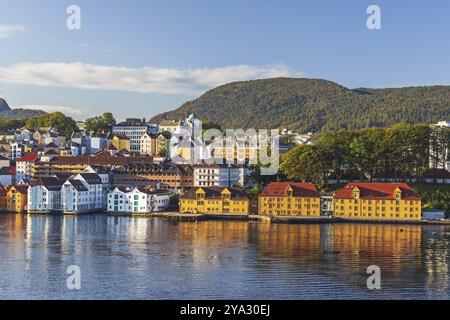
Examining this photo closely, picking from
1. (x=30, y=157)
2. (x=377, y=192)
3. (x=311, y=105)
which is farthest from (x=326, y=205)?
(x=311, y=105)

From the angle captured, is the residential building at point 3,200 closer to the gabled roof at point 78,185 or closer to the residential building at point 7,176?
the gabled roof at point 78,185

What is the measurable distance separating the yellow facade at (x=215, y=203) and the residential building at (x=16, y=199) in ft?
23.9

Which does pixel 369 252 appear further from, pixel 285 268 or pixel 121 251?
pixel 121 251

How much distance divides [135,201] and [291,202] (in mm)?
Result: 6712

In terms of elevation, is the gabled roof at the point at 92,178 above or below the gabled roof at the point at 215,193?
above

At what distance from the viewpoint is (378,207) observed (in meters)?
28.5

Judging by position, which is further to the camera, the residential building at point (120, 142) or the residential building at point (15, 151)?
the residential building at point (120, 142)

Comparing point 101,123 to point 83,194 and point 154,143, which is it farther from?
point 83,194

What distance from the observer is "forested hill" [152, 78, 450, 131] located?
6419 cm

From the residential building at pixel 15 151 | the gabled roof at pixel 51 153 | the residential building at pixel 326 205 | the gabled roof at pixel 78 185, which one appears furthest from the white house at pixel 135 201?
the residential building at pixel 15 151

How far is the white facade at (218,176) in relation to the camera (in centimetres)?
3369

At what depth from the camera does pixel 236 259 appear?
18.2 meters

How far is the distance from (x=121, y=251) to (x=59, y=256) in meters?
1.72

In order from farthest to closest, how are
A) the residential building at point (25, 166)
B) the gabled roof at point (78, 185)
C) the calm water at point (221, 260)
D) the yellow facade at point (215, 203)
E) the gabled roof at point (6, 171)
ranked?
the residential building at point (25, 166), the gabled roof at point (6, 171), the gabled roof at point (78, 185), the yellow facade at point (215, 203), the calm water at point (221, 260)
